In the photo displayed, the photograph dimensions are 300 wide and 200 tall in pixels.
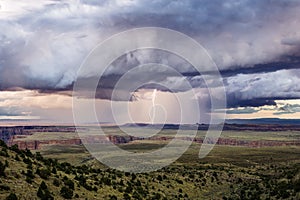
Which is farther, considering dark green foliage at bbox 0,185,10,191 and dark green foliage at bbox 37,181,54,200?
dark green foliage at bbox 37,181,54,200

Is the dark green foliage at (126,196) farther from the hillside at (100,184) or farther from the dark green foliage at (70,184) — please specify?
the dark green foliage at (70,184)

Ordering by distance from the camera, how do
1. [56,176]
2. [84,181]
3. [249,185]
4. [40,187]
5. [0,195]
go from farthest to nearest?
[249,185] < [84,181] < [56,176] < [40,187] < [0,195]

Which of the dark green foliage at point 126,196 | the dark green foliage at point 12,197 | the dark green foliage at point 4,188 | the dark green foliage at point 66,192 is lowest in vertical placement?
the dark green foliage at point 126,196

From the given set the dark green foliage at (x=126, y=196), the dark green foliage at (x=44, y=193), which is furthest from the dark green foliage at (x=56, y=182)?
the dark green foliage at (x=126, y=196)

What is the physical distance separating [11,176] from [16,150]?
1488 cm

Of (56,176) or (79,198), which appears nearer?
(79,198)

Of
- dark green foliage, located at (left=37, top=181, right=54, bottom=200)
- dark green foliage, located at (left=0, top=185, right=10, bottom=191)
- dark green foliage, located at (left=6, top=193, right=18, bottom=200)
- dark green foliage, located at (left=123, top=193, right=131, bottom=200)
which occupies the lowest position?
dark green foliage, located at (left=123, top=193, right=131, bottom=200)

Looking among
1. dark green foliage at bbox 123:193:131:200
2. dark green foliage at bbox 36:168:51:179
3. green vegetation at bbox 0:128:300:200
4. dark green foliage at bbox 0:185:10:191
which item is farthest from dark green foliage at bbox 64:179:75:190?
dark green foliage at bbox 0:185:10:191

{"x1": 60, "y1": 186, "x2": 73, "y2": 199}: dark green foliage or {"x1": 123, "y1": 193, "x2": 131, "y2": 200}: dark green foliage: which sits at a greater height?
{"x1": 60, "y1": 186, "x2": 73, "y2": 199}: dark green foliage

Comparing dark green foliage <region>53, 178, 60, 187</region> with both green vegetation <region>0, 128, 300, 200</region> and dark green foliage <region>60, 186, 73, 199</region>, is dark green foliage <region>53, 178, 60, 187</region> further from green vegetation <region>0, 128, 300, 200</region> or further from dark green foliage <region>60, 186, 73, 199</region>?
dark green foliage <region>60, 186, 73, 199</region>

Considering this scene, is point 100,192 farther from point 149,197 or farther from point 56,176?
point 149,197

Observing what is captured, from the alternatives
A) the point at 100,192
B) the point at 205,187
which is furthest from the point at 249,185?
the point at 100,192

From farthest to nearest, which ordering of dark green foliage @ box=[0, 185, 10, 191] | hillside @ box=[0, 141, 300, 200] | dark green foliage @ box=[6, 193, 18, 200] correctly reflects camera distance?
hillside @ box=[0, 141, 300, 200] → dark green foliage @ box=[0, 185, 10, 191] → dark green foliage @ box=[6, 193, 18, 200]

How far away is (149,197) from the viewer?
63938 mm
